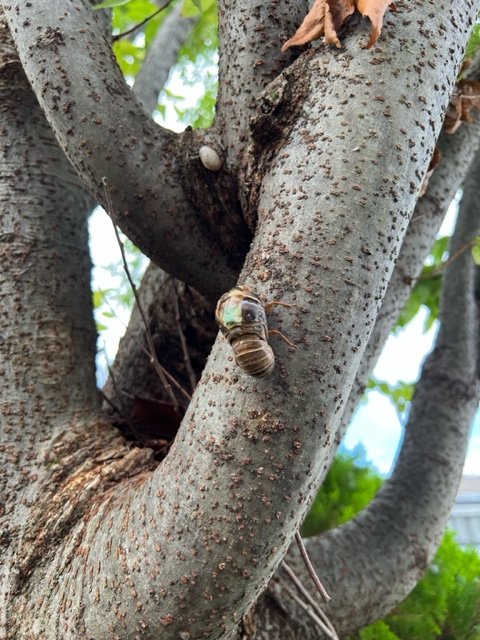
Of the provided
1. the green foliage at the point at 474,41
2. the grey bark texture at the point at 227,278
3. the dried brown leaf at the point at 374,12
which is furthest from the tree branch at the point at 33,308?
the green foliage at the point at 474,41

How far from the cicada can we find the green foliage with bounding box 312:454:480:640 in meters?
0.90

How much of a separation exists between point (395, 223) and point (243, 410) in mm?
278

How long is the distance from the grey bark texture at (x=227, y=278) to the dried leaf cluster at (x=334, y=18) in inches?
0.9

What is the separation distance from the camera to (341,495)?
1830mm

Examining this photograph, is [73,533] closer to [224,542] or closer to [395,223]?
[224,542]

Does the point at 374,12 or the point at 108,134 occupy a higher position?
the point at 374,12

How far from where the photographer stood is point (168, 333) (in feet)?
4.37

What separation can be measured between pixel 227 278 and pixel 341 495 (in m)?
1.00

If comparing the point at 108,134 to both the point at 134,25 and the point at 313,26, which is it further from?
the point at 134,25

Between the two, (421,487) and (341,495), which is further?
(341,495)

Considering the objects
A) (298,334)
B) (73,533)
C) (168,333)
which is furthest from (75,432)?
(298,334)

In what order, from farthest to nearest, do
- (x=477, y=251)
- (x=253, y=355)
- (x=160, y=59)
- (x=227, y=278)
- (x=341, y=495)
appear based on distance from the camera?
(x=160, y=59)
(x=341, y=495)
(x=477, y=251)
(x=227, y=278)
(x=253, y=355)

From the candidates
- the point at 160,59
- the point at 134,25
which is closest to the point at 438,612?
the point at 160,59

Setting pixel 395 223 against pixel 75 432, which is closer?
pixel 395 223
